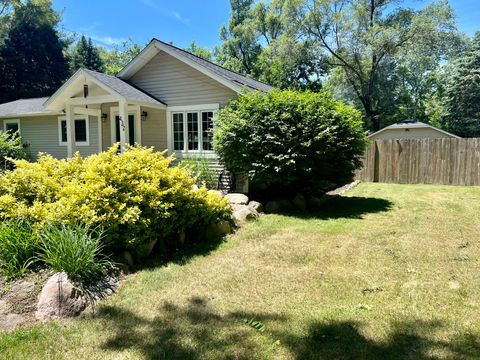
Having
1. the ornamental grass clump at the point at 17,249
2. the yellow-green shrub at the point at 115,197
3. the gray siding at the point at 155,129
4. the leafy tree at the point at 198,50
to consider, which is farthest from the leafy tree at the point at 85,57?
the ornamental grass clump at the point at 17,249

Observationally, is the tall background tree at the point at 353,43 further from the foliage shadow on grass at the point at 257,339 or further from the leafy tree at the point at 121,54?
the foliage shadow on grass at the point at 257,339

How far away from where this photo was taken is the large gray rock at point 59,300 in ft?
11.5

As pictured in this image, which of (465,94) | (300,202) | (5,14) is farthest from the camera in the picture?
(5,14)

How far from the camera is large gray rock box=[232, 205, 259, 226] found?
275 inches

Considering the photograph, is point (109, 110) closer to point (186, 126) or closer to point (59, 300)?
point (186, 126)

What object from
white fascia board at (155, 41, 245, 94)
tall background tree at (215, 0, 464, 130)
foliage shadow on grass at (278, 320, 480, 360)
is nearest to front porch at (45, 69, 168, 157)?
white fascia board at (155, 41, 245, 94)

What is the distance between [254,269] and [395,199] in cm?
654

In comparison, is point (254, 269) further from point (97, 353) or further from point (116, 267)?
point (97, 353)

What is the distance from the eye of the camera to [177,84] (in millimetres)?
11891

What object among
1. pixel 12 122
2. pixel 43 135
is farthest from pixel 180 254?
pixel 12 122

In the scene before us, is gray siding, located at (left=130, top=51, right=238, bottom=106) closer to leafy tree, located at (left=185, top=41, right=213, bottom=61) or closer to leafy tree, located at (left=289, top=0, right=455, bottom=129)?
leafy tree, located at (left=289, top=0, right=455, bottom=129)

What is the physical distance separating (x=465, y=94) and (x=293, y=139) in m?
22.3

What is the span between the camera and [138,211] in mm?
4734

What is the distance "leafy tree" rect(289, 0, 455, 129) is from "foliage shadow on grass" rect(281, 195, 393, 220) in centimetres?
1665
